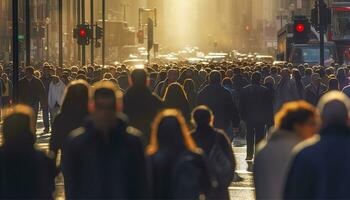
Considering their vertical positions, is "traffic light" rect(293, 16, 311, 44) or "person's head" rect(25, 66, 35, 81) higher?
"traffic light" rect(293, 16, 311, 44)

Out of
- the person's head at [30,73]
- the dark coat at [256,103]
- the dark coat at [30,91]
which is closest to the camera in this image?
the dark coat at [256,103]

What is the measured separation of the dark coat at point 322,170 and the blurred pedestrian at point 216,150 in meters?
2.23

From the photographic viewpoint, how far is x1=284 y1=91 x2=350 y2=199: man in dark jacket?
29.1ft

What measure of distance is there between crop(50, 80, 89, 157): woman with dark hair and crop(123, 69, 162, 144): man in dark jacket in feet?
5.28

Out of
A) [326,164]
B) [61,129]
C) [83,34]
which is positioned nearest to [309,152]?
[326,164]

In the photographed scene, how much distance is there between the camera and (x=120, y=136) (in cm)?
951

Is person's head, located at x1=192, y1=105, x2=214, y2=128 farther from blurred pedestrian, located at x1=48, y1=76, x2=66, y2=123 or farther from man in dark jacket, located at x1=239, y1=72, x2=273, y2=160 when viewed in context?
blurred pedestrian, located at x1=48, y1=76, x2=66, y2=123

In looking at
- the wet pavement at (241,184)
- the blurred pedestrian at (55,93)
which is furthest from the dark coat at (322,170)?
the blurred pedestrian at (55,93)

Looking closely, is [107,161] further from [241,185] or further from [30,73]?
[30,73]

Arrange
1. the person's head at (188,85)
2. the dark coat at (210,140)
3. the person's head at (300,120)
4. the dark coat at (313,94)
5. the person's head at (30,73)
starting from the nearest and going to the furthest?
the person's head at (300,120) → the dark coat at (210,140) → the person's head at (188,85) → the dark coat at (313,94) → the person's head at (30,73)

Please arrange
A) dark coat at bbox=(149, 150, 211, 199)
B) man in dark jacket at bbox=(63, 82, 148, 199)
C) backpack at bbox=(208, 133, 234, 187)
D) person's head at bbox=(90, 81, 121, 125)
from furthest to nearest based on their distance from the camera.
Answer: backpack at bbox=(208, 133, 234, 187) → dark coat at bbox=(149, 150, 211, 199) → person's head at bbox=(90, 81, 121, 125) → man in dark jacket at bbox=(63, 82, 148, 199)

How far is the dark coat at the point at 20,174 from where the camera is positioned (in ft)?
31.6

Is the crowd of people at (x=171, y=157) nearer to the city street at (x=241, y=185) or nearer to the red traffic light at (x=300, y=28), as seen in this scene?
the city street at (x=241, y=185)

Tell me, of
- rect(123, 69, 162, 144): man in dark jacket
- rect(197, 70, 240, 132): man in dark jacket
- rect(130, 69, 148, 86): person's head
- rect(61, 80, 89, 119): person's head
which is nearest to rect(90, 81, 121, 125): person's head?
rect(61, 80, 89, 119): person's head
